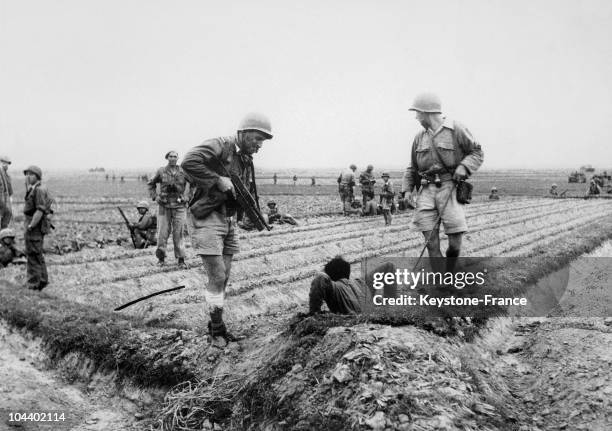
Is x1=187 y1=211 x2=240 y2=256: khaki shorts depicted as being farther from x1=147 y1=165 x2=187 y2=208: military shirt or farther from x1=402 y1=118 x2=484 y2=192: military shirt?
x1=147 y1=165 x2=187 y2=208: military shirt

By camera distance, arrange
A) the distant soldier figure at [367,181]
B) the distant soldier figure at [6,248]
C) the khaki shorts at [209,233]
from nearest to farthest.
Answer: the khaki shorts at [209,233] → the distant soldier figure at [6,248] → the distant soldier figure at [367,181]

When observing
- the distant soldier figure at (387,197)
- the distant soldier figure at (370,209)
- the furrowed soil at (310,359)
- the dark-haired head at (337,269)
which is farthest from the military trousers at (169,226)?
the distant soldier figure at (370,209)

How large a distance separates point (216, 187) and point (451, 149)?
260 centimetres

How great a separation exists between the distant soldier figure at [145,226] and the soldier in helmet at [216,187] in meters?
7.32

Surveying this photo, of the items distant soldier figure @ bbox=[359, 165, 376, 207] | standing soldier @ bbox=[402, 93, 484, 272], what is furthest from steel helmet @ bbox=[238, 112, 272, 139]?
distant soldier figure @ bbox=[359, 165, 376, 207]

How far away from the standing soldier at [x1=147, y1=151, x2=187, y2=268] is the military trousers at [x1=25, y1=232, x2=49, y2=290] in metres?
1.83

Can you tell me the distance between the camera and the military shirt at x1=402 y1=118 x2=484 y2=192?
18.6 ft

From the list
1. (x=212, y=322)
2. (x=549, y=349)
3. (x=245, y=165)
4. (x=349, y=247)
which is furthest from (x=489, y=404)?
(x=349, y=247)

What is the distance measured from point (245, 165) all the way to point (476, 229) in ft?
33.4

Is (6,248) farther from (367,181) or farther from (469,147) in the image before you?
(367,181)

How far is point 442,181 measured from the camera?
5805 millimetres

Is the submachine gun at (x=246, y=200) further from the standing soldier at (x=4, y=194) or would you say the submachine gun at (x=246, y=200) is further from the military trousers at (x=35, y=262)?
the standing soldier at (x=4, y=194)

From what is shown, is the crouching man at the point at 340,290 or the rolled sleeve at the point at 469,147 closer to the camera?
the crouching man at the point at 340,290

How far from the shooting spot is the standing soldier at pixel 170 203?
9.28m
